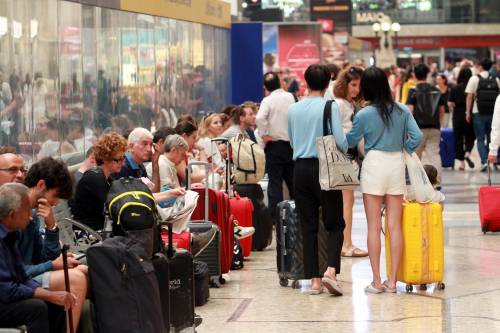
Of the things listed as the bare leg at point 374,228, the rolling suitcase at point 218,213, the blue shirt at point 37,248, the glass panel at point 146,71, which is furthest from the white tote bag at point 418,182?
the glass panel at point 146,71

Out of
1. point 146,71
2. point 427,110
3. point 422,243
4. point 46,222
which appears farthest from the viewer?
point 427,110

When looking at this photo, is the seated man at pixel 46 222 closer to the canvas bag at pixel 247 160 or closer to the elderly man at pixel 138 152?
the elderly man at pixel 138 152

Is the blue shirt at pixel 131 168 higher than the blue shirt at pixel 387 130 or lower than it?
lower

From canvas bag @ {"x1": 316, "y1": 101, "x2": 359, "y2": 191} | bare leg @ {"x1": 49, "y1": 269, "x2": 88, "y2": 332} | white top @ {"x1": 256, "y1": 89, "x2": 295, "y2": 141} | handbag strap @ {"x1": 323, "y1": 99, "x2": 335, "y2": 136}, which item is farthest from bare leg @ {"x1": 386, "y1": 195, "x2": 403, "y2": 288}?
bare leg @ {"x1": 49, "y1": 269, "x2": 88, "y2": 332}

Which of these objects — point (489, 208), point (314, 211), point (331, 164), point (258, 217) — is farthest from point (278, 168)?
point (331, 164)

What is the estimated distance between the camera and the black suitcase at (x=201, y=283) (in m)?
8.89

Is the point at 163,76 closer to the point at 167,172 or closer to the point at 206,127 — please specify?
the point at 206,127

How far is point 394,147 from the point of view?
9.30 metres

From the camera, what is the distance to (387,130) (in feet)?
30.4

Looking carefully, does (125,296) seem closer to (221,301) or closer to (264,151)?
(221,301)

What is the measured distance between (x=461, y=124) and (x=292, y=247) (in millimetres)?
12868

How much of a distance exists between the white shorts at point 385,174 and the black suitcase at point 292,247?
68 centimetres

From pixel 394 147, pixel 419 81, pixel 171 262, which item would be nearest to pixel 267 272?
pixel 394 147

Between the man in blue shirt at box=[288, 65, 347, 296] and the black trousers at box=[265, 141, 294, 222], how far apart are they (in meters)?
2.99
